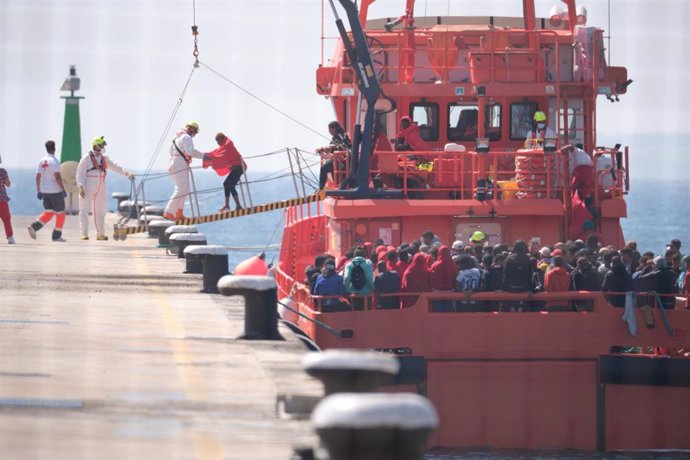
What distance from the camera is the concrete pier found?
9227 millimetres

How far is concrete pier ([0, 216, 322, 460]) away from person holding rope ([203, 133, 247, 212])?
823 cm

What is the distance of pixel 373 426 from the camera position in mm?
7410

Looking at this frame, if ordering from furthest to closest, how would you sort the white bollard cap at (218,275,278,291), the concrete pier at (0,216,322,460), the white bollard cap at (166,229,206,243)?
the white bollard cap at (166,229,206,243), the white bollard cap at (218,275,278,291), the concrete pier at (0,216,322,460)

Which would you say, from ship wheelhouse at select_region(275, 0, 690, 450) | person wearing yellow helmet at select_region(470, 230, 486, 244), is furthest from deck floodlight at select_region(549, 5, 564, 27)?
person wearing yellow helmet at select_region(470, 230, 486, 244)

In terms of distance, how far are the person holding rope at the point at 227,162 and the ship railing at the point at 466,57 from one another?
8.53 feet

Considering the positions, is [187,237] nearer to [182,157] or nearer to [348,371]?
[182,157]

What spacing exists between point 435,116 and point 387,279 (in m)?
8.77

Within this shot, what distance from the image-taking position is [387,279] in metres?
19.9

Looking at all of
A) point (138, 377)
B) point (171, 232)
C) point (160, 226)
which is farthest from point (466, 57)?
point (138, 377)

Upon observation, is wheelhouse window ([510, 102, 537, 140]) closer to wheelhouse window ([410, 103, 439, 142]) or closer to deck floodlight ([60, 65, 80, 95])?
wheelhouse window ([410, 103, 439, 142])

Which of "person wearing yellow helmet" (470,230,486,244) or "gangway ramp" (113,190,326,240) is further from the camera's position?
"gangway ramp" (113,190,326,240)

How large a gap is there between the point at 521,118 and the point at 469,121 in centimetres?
92

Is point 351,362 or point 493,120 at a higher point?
point 493,120

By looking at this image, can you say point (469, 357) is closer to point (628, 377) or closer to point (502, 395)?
point (502, 395)
